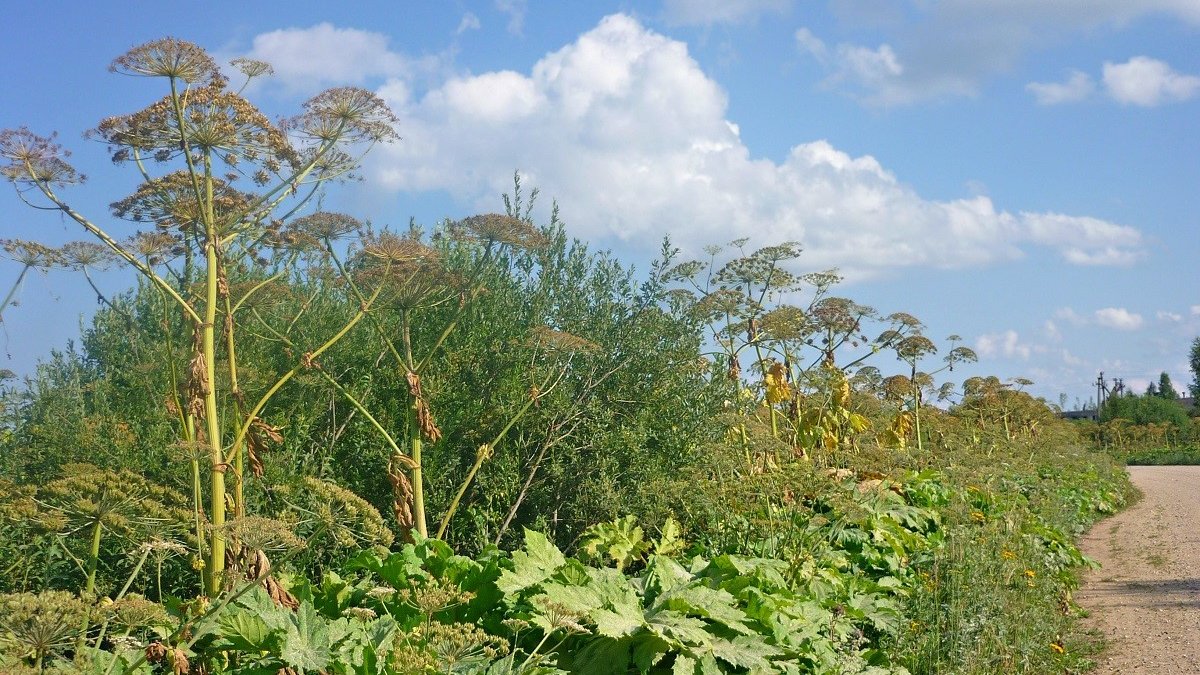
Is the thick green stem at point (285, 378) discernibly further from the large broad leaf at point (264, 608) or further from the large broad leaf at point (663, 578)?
the large broad leaf at point (663, 578)

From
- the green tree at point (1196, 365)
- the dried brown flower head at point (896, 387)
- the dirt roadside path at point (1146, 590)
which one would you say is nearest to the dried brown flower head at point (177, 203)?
the dirt roadside path at point (1146, 590)

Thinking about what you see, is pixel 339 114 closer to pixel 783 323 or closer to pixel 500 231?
pixel 500 231

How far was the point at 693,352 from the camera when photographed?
7.75 meters

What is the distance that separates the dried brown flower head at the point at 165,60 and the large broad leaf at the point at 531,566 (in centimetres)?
269

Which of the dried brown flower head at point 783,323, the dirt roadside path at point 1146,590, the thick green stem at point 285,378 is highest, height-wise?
the dried brown flower head at point 783,323

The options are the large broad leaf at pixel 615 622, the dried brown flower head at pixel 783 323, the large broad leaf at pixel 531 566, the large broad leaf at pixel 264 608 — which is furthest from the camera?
the dried brown flower head at pixel 783 323

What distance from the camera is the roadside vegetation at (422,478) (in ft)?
12.7

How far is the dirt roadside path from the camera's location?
7.74m

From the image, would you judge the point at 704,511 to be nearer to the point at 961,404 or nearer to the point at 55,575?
the point at 55,575

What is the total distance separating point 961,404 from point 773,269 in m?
12.7

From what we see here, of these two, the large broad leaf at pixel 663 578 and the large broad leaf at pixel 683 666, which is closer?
the large broad leaf at pixel 683 666

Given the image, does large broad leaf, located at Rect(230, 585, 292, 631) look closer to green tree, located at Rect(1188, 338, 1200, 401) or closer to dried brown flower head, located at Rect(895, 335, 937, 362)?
dried brown flower head, located at Rect(895, 335, 937, 362)

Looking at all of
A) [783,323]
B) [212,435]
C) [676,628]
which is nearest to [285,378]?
[212,435]

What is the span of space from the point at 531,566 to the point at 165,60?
2.86 m
